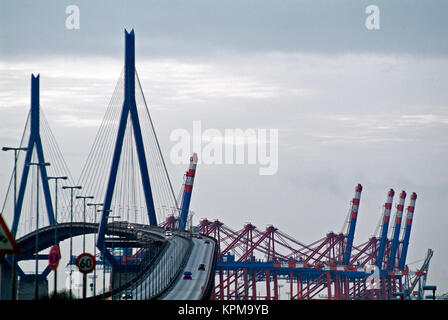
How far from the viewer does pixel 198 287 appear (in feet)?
277

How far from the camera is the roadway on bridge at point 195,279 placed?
73713mm

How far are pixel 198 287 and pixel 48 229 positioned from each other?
8309 cm

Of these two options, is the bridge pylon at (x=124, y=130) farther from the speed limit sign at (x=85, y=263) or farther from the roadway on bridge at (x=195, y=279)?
the speed limit sign at (x=85, y=263)

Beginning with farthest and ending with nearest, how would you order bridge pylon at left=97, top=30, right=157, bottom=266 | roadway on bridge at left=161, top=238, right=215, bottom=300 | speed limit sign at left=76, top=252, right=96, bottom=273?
bridge pylon at left=97, top=30, right=157, bottom=266 < roadway on bridge at left=161, top=238, right=215, bottom=300 < speed limit sign at left=76, top=252, right=96, bottom=273

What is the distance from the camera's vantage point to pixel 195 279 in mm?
96750

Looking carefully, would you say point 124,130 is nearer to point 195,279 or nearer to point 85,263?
point 195,279

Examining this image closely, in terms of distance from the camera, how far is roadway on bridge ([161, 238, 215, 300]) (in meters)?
73.7

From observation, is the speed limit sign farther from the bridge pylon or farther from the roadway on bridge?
the bridge pylon

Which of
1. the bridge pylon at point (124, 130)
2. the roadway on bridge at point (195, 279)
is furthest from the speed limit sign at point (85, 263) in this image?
the bridge pylon at point (124, 130)

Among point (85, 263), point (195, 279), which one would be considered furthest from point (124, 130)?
point (85, 263)

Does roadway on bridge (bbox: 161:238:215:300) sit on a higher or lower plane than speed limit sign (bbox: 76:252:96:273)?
lower

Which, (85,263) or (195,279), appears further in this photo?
(195,279)

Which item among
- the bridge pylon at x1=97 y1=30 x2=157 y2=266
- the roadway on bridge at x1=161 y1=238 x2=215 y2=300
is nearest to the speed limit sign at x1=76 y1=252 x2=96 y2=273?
the roadway on bridge at x1=161 y1=238 x2=215 y2=300
